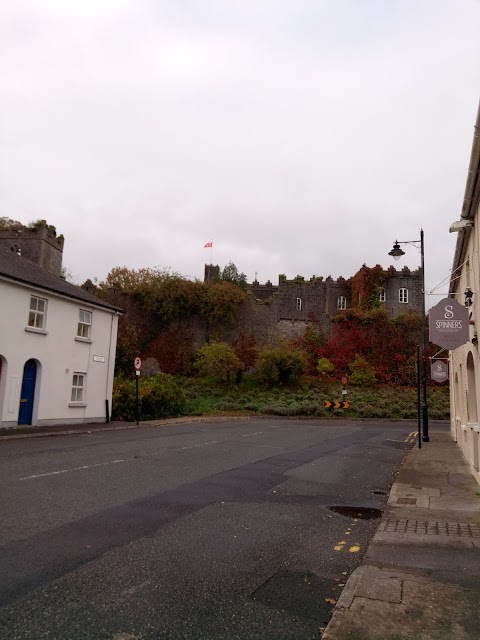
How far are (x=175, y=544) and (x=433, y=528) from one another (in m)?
3.51

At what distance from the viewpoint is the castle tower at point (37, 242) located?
141ft

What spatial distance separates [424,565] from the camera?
16.8ft

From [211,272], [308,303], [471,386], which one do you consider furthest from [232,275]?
[471,386]

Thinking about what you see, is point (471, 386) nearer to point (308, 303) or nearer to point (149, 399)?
point (149, 399)

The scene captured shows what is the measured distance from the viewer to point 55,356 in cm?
2133

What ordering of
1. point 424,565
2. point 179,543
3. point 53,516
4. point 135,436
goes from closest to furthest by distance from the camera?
point 424,565 < point 179,543 < point 53,516 < point 135,436

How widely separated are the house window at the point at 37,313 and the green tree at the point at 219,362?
22.8 m

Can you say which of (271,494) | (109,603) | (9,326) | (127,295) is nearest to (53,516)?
(109,603)

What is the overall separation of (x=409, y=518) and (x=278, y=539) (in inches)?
90.2

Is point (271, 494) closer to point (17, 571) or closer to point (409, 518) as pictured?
point (409, 518)

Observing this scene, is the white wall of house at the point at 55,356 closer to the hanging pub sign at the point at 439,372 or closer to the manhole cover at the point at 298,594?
the hanging pub sign at the point at 439,372

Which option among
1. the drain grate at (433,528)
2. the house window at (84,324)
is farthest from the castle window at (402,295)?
the drain grate at (433,528)

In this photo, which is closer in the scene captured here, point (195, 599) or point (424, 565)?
point (195, 599)

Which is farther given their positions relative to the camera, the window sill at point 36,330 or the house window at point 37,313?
the house window at point 37,313
